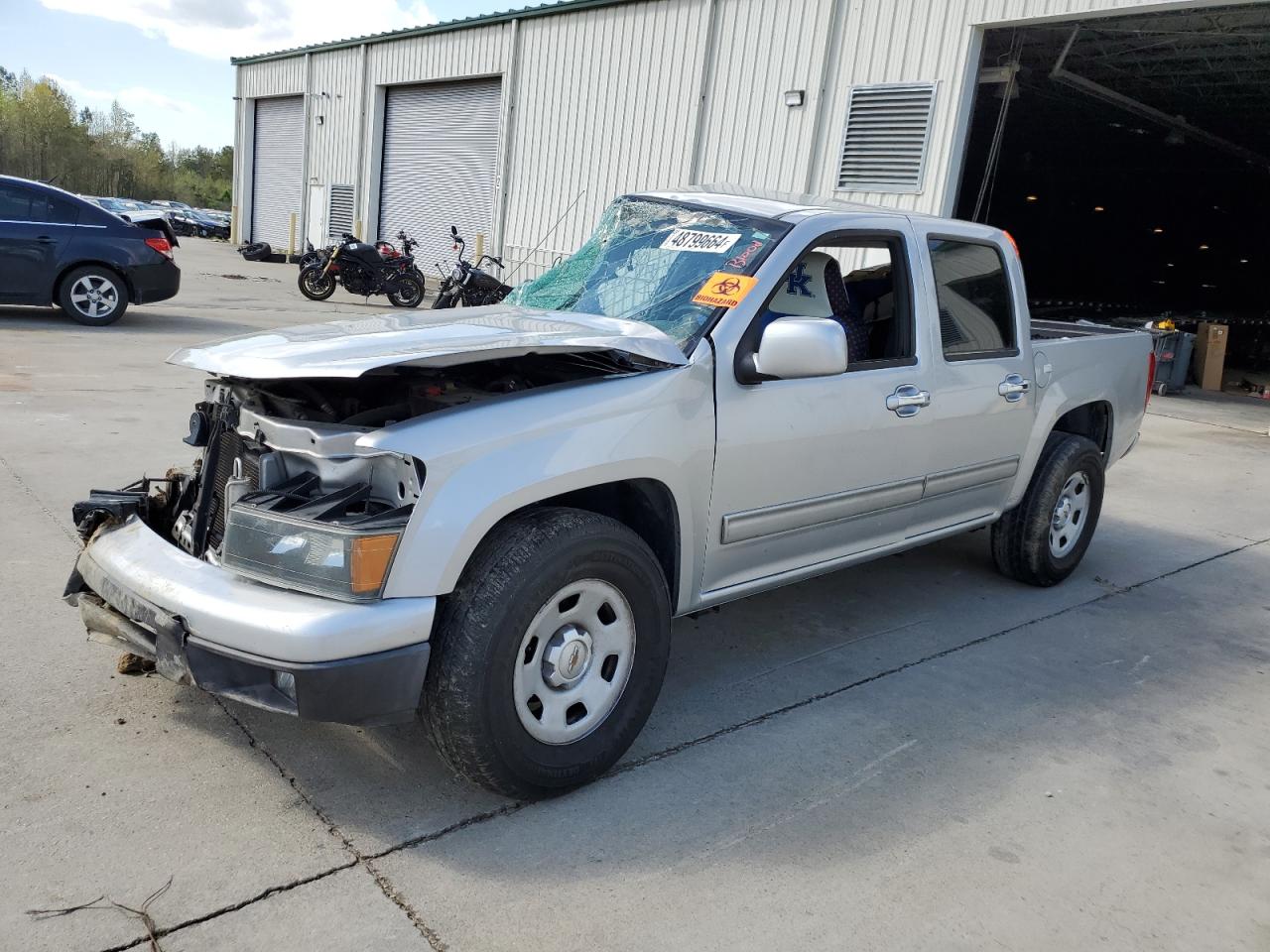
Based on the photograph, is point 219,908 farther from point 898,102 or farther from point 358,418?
point 898,102

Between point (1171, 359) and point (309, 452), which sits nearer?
point (309, 452)

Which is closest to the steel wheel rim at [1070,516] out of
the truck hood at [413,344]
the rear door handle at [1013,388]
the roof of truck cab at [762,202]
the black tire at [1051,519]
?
the black tire at [1051,519]

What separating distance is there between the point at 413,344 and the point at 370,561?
74cm

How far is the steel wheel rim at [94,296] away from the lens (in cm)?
1153

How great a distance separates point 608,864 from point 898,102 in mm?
11627

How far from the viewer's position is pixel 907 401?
4.10 metres

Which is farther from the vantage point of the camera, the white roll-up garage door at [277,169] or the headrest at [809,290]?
the white roll-up garage door at [277,169]

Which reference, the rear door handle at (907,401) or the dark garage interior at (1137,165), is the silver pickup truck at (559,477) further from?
the dark garage interior at (1137,165)

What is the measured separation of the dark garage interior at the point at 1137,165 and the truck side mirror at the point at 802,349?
9583 mm

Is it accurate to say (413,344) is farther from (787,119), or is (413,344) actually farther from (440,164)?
(440,164)

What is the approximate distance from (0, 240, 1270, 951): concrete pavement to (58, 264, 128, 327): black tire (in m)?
7.50

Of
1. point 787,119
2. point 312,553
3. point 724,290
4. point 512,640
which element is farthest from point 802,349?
point 787,119

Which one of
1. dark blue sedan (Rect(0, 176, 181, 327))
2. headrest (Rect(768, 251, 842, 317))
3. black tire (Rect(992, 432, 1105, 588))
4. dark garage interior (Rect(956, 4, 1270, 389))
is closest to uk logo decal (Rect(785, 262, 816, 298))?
headrest (Rect(768, 251, 842, 317))

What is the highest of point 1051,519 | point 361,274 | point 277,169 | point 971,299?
point 277,169
